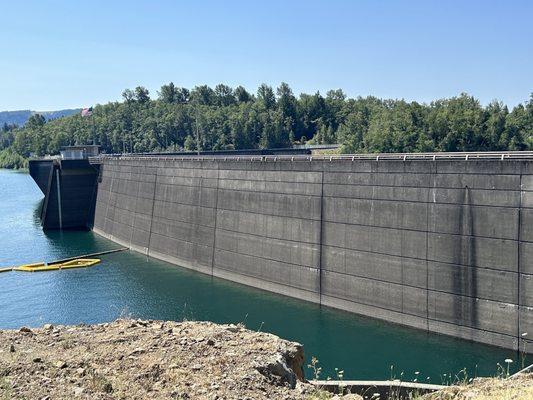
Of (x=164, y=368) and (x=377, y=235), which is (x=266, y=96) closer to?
(x=377, y=235)

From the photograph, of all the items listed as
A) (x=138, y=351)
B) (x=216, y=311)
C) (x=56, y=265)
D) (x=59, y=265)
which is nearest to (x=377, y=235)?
(x=216, y=311)

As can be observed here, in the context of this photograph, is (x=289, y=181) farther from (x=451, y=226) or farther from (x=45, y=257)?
(x=45, y=257)

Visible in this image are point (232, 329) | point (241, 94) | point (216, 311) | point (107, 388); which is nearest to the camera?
point (107, 388)

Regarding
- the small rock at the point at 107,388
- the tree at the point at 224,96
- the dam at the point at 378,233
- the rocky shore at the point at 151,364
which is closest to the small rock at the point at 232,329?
the rocky shore at the point at 151,364

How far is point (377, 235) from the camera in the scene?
31516mm

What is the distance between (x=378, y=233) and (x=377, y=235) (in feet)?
0.45

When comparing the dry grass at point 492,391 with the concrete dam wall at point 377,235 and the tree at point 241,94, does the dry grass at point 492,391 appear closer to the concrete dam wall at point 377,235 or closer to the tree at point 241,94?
the concrete dam wall at point 377,235

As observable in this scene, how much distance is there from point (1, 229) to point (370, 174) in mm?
54764

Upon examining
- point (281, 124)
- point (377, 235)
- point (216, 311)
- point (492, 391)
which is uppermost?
point (281, 124)

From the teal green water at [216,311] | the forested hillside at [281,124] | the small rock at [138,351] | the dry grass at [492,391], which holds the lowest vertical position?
the teal green water at [216,311]

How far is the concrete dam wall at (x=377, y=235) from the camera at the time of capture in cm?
2561

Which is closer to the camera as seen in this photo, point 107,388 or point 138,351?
point 107,388

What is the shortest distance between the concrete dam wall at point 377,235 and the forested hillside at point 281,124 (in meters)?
22.8

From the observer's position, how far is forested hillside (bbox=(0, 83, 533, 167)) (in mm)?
→ 67750
